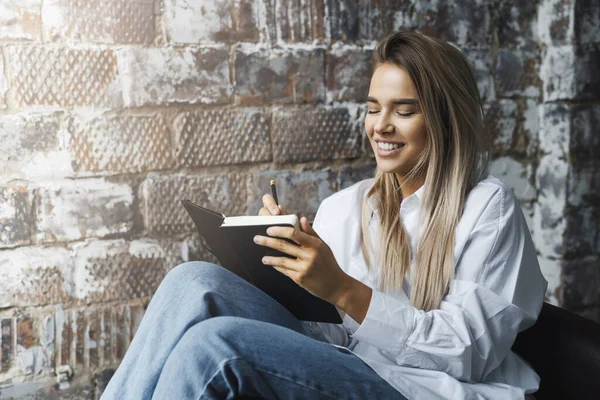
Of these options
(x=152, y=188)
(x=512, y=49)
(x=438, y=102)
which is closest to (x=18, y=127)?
(x=152, y=188)

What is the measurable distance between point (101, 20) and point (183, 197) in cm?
56

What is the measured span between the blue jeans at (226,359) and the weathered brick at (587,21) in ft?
5.06

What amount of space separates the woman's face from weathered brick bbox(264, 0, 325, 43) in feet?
1.74

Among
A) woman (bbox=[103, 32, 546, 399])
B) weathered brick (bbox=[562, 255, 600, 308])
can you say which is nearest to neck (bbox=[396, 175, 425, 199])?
woman (bbox=[103, 32, 546, 399])

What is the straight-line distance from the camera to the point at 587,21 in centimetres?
225

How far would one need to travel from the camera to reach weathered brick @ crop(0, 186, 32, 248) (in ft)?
5.75

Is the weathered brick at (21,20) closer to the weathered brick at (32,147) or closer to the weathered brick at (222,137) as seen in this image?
the weathered brick at (32,147)

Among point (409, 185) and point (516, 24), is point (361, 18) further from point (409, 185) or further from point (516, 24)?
point (409, 185)

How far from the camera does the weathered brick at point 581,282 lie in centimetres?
233

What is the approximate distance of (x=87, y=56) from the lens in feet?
5.87

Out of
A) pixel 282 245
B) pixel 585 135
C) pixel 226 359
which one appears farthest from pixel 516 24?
pixel 226 359

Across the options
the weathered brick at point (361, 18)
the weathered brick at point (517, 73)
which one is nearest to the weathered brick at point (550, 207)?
the weathered brick at point (517, 73)

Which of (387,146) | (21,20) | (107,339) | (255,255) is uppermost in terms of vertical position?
(21,20)

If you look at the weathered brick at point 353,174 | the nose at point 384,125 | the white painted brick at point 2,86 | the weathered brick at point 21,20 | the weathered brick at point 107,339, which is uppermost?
the weathered brick at point 21,20
